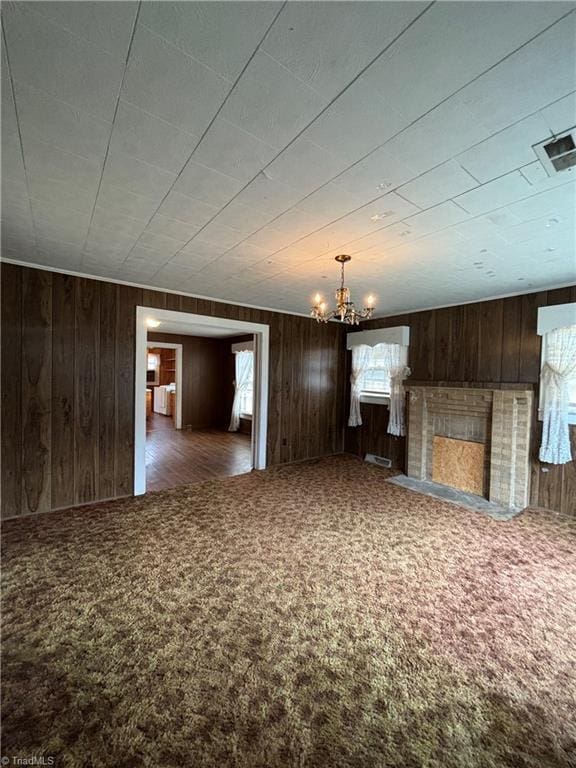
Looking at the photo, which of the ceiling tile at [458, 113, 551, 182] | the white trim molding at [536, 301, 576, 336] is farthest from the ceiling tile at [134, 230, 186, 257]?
the white trim molding at [536, 301, 576, 336]

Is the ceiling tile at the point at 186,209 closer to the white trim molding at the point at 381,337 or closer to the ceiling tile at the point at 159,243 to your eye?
the ceiling tile at the point at 159,243

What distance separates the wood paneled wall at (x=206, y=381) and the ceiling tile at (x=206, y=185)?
6311 millimetres

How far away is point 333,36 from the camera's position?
1.01m

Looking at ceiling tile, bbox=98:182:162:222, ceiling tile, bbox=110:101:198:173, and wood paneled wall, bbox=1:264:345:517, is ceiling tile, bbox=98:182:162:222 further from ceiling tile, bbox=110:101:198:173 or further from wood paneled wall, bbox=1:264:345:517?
→ wood paneled wall, bbox=1:264:345:517

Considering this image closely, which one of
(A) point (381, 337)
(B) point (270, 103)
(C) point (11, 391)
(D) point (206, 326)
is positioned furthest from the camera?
(A) point (381, 337)

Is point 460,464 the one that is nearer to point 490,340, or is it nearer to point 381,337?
point 490,340

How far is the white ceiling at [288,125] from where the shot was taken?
987 mm

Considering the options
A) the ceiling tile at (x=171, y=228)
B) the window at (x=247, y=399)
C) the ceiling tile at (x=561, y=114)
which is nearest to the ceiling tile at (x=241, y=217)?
the ceiling tile at (x=171, y=228)

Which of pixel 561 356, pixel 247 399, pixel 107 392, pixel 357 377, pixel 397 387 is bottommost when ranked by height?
pixel 247 399

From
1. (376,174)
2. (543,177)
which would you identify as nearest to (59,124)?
(376,174)

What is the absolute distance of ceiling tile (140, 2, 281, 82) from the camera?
3.08 feet

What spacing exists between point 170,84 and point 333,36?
2.03 ft

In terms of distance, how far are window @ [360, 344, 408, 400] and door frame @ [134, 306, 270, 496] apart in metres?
1.96

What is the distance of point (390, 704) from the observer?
1.43m
